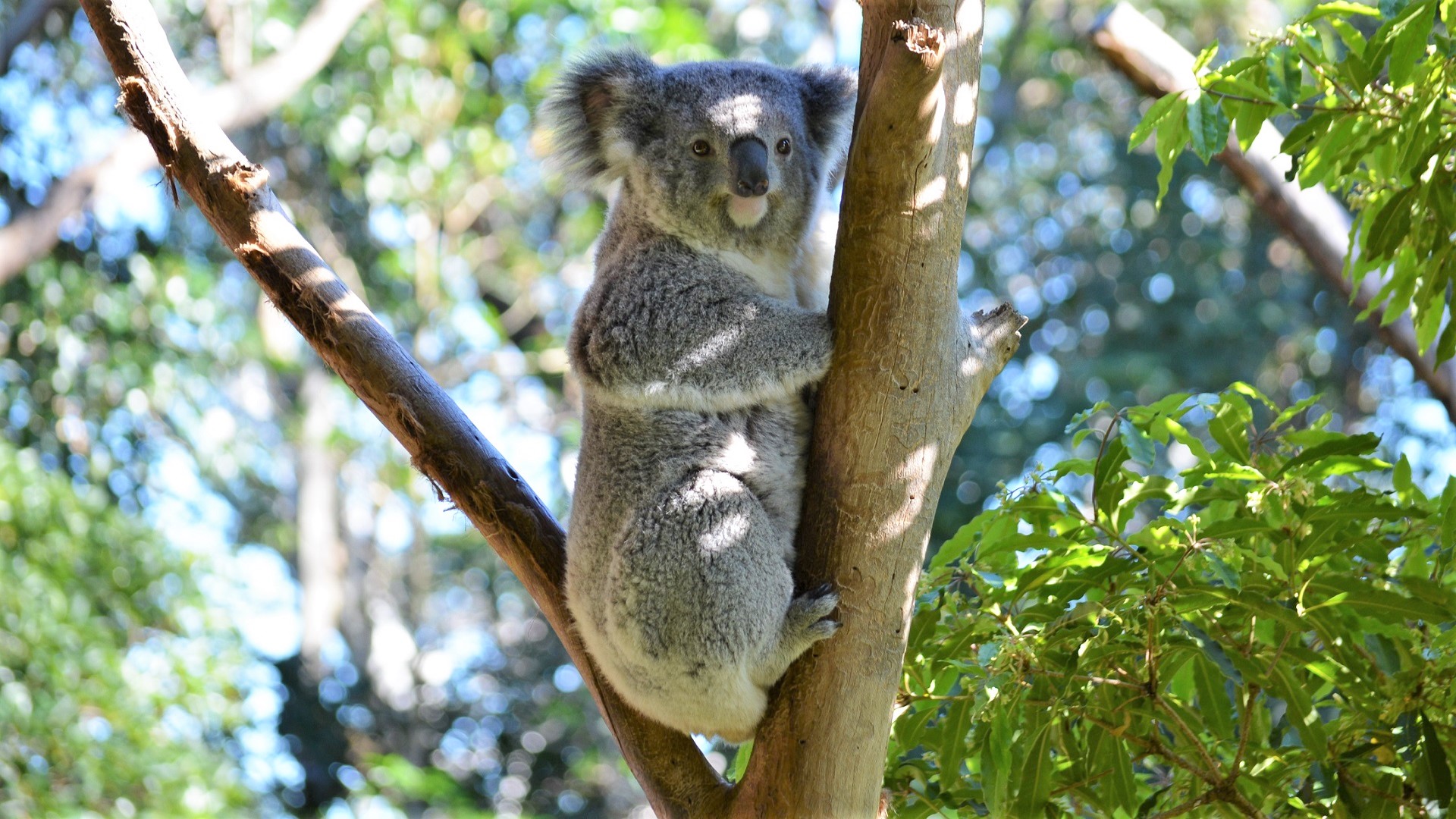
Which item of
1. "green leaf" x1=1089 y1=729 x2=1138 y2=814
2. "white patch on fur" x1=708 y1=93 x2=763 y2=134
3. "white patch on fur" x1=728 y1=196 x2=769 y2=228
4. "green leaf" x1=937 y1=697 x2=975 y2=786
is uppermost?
"white patch on fur" x1=708 y1=93 x2=763 y2=134

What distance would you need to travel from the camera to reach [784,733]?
6.75ft

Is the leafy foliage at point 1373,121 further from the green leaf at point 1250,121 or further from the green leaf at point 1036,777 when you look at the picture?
the green leaf at point 1036,777

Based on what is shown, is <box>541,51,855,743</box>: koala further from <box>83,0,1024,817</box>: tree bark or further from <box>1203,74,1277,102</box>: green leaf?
<box>1203,74,1277,102</box>: green leaf

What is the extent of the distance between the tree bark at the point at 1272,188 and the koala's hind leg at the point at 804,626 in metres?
2.39

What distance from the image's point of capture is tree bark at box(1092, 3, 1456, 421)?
384 centimetres

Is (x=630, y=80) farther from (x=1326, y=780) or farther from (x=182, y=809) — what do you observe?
(x=182, y=809)

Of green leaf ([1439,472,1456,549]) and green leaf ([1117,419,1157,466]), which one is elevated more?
green leaf ([1117,419,1157,466])

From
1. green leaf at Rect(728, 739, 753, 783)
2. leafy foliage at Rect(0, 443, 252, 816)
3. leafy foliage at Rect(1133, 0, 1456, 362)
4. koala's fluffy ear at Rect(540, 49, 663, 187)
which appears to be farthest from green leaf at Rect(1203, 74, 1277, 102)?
leafy foliage at Rect(0, 443, 252, 816)

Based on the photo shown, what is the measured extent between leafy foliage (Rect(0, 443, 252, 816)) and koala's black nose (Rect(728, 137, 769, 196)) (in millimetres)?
5321

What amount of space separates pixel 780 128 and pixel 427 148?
21.4 feet

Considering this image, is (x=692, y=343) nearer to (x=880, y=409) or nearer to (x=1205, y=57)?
(x=880, y=409)

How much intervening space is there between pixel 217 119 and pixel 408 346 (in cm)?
386

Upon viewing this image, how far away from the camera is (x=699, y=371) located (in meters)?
2.38

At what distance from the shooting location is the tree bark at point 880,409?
6.28ft
